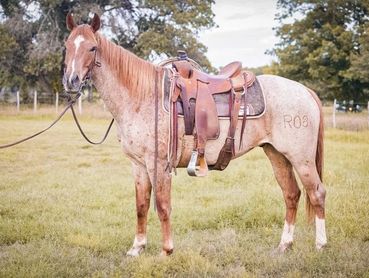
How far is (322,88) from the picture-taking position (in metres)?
27.8

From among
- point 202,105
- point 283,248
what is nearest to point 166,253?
point 283,248

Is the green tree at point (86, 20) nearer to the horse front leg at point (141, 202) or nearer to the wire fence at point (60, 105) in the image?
the wire fence at point (60, 105)

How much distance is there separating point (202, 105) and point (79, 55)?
137cm

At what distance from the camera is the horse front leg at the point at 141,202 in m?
4.38

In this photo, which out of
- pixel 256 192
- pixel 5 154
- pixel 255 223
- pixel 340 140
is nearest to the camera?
pixel 255 223

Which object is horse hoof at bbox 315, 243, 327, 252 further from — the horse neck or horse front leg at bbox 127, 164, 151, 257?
the horse neck

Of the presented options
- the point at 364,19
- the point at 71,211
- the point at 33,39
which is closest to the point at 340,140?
the point at 71,211

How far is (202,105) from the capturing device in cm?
421

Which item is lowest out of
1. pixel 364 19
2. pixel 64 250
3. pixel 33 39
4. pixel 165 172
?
pixel 64 250

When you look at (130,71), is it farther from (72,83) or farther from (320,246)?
(320,246)

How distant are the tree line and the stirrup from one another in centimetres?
2165

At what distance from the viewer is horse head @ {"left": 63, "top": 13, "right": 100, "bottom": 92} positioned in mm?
3702

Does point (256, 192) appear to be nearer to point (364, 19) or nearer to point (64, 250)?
point (64, 250)

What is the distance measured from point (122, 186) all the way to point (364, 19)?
84.5 ft
